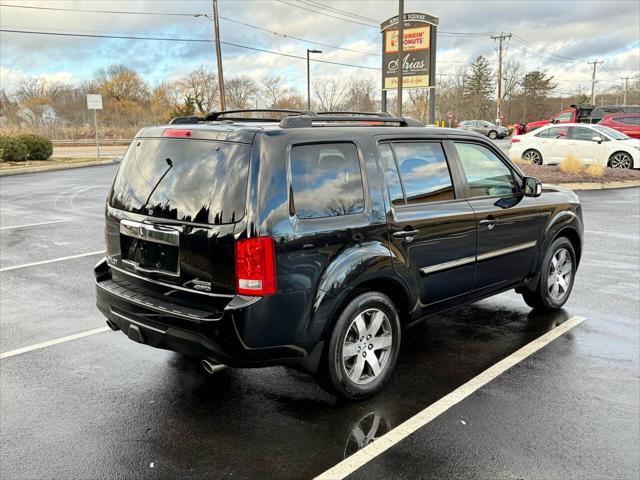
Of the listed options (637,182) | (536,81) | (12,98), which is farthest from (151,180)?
(536,81)

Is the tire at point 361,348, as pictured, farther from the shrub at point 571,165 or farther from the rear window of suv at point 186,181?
the shrub at point 571,165

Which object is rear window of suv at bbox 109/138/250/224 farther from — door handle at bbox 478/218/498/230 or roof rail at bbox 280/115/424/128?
door handle at bbox 478/218/498/230

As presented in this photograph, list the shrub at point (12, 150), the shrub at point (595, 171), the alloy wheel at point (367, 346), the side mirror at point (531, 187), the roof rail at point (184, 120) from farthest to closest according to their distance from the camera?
the shrub at point (12, 150) → the shrub at point (595, 171) → the side mirror at point (531, 187) → the roof rail at point (184, 120) → the alloy wheel at point (367, 346)

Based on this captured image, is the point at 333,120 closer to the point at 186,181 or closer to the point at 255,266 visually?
the point at 186,181

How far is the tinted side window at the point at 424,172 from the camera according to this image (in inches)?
159

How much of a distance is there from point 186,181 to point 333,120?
1.18m

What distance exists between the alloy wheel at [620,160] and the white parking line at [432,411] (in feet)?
53.6

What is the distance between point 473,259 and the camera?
4.48 m

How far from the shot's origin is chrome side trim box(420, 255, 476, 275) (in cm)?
409

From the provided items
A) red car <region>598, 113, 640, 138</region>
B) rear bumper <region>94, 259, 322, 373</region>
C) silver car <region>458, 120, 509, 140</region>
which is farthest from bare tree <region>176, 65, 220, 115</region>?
rear bumper <region>94, 259, 322, 373</region>

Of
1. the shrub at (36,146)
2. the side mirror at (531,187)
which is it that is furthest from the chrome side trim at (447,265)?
the shrub at (36,146)

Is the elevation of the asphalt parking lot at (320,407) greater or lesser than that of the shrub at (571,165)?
lesser

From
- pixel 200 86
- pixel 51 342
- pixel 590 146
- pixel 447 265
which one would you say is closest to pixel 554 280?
pixel 447 265

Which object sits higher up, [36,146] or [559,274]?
[36,146]
